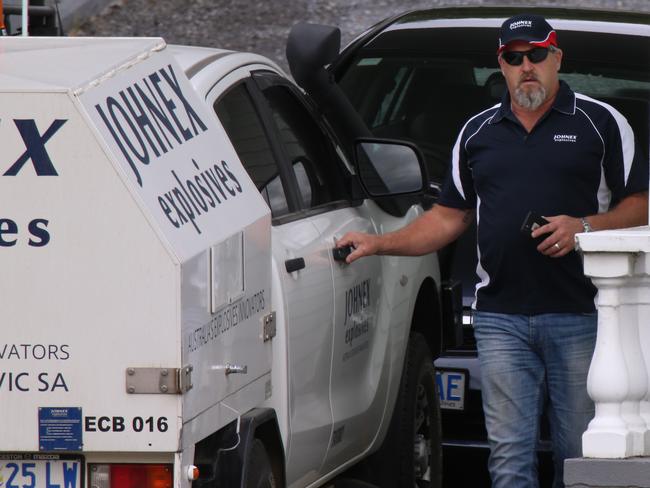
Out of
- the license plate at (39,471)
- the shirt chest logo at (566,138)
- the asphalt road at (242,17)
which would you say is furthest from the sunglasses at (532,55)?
the asphalt road at (242,17)

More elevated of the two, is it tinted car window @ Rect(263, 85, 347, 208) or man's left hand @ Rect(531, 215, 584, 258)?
tinted car window @ Rect(263, 85, 347, 208)

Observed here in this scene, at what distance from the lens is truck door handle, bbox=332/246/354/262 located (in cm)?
549

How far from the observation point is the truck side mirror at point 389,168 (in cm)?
607

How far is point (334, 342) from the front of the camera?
5434mm

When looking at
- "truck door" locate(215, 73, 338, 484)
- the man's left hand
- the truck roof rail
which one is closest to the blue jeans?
the man's left hand

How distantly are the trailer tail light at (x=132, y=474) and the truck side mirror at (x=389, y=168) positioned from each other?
2.30 metres

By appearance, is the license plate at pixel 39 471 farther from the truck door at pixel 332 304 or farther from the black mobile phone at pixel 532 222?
the black mobile phone at pixel 532 222

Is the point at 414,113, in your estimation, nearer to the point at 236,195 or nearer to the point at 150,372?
the point at 236,195

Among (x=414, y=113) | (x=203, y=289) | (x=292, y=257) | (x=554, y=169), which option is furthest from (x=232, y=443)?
(x=414, y=113)

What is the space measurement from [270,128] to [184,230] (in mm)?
1539

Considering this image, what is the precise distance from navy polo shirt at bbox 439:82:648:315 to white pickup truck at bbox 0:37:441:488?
716 mm

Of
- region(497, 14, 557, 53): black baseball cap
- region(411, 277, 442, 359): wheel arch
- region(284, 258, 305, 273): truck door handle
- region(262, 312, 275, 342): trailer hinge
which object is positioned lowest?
region(262, 312, 275, 342): trailer hinge

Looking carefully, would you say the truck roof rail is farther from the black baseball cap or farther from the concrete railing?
the concrete railing

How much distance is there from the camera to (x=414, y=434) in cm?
640
